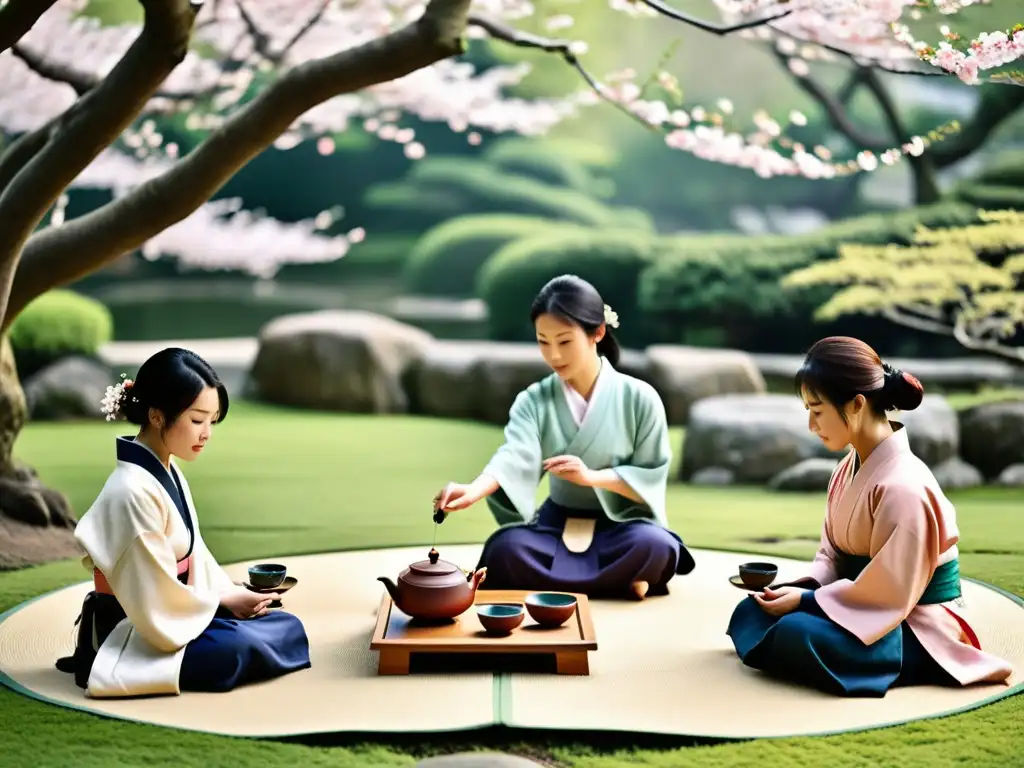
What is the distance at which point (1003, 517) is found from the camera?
649cm

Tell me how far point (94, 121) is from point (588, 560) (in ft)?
7.85

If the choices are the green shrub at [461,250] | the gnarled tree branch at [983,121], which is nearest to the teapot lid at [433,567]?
the gnarled tree branch at [983,121]

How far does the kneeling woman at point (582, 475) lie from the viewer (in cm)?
439

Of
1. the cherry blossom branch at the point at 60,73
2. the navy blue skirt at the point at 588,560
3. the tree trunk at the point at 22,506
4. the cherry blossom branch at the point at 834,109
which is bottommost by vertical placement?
the navy blue skirt at the point at 588,560

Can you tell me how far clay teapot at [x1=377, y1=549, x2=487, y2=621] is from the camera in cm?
361

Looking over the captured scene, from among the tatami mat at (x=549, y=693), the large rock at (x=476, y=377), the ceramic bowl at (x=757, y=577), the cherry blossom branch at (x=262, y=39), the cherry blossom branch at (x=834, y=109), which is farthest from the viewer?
the cherry blossom branch at (x=834, y=109)

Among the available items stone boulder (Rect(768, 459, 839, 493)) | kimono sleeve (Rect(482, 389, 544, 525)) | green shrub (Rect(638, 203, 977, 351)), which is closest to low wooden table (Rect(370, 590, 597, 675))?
kimono sleeve (Rect(482, 389, 544, 525))

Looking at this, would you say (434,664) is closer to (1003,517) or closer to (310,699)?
(310,699)

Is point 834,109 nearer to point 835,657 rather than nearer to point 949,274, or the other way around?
point 949,274

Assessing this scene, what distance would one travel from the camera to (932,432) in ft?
24.8

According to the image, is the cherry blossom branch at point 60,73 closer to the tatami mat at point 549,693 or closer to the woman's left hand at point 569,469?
the tatami mat at point 549,693

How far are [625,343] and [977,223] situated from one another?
318cm

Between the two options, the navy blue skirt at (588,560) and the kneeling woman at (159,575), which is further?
the navy blue skirt at (588,560)

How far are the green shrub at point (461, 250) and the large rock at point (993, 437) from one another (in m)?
5.61
